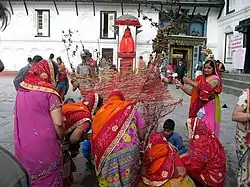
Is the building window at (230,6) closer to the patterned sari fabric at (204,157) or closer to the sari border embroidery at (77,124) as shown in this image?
the patterned sari fabric at (204,157)

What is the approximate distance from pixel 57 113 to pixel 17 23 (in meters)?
23.2

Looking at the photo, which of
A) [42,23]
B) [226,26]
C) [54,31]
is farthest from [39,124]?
[42,23]

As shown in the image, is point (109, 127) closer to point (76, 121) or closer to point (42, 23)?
point (76, 121)

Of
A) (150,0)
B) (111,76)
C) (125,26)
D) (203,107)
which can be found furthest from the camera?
(150,0)

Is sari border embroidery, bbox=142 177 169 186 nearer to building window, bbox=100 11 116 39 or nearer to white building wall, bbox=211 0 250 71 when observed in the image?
white building wall, bbox=211 0 250 71

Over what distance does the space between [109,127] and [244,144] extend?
1.34 metres

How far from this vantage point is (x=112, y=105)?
3371 millimetres

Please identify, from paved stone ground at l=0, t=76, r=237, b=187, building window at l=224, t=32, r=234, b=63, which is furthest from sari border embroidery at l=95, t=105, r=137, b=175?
building window at l=224, t=32, r=234, b=63

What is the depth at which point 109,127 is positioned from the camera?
328 centimetres

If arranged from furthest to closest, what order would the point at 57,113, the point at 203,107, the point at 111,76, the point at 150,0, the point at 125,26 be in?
the point at 150,0 < the point at 125,26 < the point at 203,107 < the point at 111,76 < the point at 57,113

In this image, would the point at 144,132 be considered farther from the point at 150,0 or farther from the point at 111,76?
the point at 150,0

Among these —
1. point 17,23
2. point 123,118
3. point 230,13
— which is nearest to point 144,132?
point 123,118

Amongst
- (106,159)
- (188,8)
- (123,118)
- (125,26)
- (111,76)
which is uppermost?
(188,8)

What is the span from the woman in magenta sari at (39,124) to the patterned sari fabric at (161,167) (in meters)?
0.84
